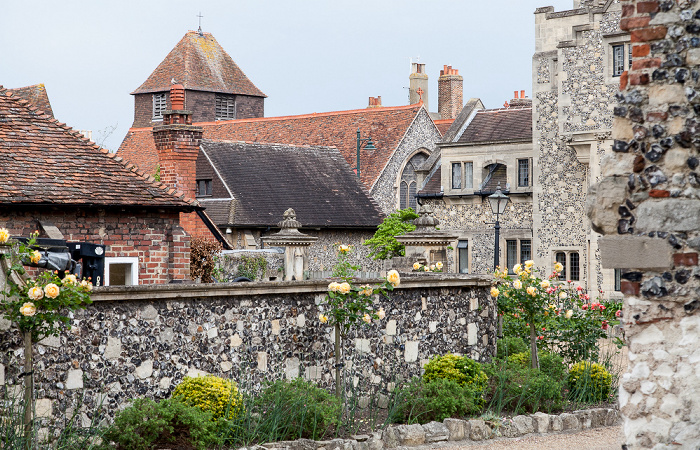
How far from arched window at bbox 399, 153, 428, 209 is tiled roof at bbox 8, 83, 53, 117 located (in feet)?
70.8

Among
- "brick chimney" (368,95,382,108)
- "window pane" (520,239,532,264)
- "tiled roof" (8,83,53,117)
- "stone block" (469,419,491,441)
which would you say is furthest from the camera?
"brick chimney" (368,95,382,108)

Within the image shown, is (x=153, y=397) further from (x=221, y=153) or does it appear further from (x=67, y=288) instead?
(x=221, y=153)

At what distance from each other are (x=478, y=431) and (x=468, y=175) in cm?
2382

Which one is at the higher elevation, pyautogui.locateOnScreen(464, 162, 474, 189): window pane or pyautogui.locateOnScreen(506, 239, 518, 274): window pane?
pyautogui.locateOnScreen(464, 162, 474, 189): window pane

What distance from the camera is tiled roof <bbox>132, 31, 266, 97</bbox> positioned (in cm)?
5453

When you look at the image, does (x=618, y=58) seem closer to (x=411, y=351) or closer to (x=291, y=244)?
(x=291, y=244)

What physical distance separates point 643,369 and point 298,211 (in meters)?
27.7

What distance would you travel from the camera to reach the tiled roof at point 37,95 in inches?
943

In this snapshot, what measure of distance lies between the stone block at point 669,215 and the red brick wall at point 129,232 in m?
12.2

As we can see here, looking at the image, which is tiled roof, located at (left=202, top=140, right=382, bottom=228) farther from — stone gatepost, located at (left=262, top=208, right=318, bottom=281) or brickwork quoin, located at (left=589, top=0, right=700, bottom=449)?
brickwork quoin, located at (left=589, top=0, right=700, bottom=449)

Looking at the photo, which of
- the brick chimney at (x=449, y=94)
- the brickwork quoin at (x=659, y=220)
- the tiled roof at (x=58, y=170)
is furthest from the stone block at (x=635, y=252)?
the brick chimney at (x=449, y=94)

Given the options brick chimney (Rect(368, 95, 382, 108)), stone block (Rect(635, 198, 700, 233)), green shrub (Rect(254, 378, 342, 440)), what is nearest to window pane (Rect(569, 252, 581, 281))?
green shrub (Rect(254, 378, 342, 440))

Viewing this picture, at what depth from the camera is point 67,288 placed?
26.8ft

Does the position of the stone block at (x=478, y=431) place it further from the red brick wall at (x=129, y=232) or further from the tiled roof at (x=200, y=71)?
the tiled roof at (x=200, y=71)
